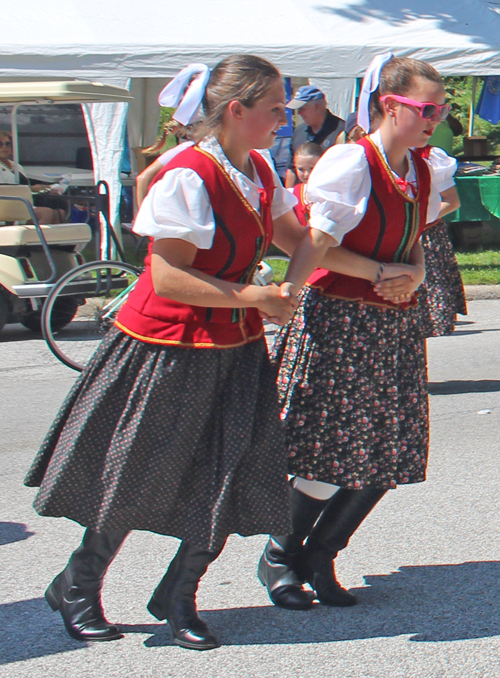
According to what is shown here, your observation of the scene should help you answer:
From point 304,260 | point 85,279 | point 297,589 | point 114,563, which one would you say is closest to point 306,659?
point 297,589

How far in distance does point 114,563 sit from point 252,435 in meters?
0.98

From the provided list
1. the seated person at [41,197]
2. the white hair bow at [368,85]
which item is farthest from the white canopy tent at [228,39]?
the white hair bow at [368,85]

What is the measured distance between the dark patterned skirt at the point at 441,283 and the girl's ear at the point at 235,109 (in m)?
3.04

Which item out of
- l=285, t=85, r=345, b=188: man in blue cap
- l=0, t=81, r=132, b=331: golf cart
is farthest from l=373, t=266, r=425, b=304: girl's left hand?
l=285, t=85, r=345, b=188: man in blue cap

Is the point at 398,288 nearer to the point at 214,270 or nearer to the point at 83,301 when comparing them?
the point at 214,270

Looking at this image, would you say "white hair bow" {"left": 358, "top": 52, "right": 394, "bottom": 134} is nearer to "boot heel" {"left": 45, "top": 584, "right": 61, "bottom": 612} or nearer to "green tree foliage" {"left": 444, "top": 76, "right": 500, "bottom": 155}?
"boot heel" {"left": 45, "top": 584, "right": 61, "bottom": 612}

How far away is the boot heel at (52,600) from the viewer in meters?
2.67

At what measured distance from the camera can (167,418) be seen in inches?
96.8

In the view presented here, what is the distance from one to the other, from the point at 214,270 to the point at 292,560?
40.9 inches

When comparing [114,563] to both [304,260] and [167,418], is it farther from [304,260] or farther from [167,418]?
[304,260]

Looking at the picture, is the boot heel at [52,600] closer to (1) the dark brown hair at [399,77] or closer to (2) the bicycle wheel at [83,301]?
(1) the dark brown hair at [399,77]

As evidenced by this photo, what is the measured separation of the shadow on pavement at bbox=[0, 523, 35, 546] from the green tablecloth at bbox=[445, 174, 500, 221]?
900 centimetres

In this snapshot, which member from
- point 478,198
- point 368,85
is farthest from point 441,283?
point 478,198

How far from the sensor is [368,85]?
2.75 meters
